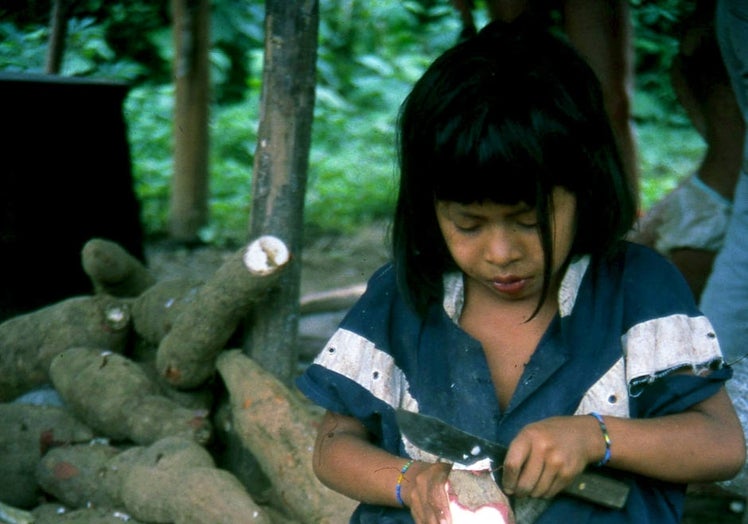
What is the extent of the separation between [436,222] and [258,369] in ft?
3.94

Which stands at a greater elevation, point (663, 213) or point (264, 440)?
point (663, 213)

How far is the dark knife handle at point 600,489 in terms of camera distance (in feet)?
5.42

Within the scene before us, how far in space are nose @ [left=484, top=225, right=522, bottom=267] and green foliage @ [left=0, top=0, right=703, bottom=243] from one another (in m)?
3.36

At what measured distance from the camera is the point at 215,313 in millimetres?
2893

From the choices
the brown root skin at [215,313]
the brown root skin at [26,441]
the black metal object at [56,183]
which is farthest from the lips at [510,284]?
the black metal object at [56,183]

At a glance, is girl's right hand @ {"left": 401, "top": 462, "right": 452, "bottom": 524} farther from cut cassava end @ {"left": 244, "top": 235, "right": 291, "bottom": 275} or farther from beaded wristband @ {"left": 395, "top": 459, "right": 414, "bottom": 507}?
cut cassava end @ {"left": 244, "top": 235, "right": 291, "bottom": 275}

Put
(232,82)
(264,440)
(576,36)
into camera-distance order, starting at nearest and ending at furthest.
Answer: (264,440) → (576,36) → (232,82)

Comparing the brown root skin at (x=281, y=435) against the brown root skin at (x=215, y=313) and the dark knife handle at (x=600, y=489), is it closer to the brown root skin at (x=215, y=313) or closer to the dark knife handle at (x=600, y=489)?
the brown root skin at (x=215, y=313)

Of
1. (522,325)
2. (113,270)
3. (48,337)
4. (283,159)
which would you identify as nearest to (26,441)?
(48,337)

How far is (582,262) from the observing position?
1866 mm

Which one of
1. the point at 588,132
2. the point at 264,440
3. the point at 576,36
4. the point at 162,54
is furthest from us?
the point at 162,54

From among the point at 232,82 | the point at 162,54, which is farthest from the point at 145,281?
the point at 232,82

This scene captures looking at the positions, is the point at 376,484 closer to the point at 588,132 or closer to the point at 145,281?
the point at 588,132

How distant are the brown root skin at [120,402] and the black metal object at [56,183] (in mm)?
809
